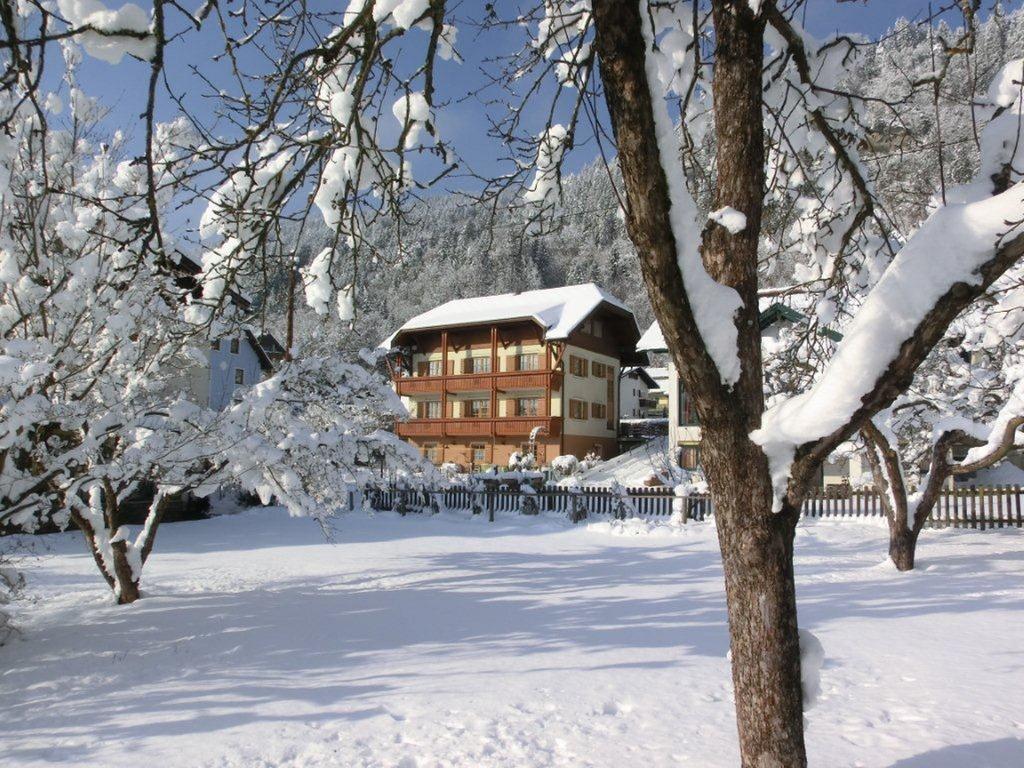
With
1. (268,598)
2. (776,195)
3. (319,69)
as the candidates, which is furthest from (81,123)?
(776,195)

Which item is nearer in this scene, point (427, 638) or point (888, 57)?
point (888, 57)

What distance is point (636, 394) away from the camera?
54812 mm

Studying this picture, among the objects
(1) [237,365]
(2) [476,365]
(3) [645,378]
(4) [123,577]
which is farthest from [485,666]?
(3) [645,378]

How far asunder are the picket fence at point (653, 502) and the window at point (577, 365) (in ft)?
47.8

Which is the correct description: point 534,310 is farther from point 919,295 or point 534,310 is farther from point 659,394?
point 919,295

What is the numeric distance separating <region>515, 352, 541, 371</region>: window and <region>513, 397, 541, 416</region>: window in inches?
64.8

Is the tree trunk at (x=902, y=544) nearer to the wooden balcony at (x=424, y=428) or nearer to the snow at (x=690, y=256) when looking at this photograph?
the snow at (x=690, y=256)

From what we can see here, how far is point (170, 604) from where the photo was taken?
9.59 metres

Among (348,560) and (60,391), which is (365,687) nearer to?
(60,391)

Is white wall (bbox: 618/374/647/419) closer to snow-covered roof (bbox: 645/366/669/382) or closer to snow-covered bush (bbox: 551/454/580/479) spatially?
snow-covered roof (bbox: 645/366/669/382)

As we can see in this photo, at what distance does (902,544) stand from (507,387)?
83.6 ft

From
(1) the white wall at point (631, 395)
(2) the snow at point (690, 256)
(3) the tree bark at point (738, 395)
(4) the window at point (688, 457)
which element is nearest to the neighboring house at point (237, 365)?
(4) the window at point (688, 457)

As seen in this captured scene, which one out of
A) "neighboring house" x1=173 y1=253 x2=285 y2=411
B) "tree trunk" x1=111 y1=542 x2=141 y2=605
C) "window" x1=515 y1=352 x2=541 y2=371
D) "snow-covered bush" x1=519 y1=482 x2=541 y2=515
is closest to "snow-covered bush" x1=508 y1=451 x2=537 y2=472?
"window" x1=515 y1=352 x2=541 y2=371

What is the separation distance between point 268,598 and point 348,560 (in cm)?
370
